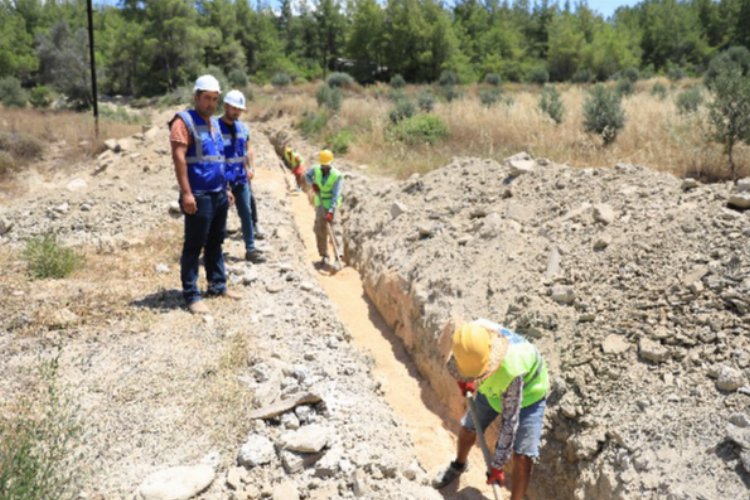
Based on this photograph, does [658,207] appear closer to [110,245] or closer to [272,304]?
[272,304]

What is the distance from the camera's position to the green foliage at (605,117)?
33.4ft

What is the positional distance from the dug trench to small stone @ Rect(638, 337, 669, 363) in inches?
0.6

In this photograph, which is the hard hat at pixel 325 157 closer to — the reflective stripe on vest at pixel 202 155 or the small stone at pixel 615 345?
the reflective stripe on vest at pixel 202 155

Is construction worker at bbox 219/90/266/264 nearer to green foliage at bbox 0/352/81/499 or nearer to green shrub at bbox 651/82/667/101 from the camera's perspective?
green foliage at bbox 0/352/81/499

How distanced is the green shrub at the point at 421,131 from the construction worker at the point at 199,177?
8.50 meters

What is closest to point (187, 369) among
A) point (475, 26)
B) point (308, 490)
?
point (308, 490)

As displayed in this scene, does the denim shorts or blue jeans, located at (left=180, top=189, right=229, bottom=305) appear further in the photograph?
blue jeans, located at (left=180, top=189, right=229, bottom=305)

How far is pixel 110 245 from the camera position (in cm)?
668

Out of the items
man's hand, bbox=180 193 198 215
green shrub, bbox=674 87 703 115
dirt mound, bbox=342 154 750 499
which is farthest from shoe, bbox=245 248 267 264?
green shrub, bbox=674 87 703 115

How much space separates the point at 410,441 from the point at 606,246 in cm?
256

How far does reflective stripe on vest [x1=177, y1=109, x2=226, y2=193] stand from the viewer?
4.58 m

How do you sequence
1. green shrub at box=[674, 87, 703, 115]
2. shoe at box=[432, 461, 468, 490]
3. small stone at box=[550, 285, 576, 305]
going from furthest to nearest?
1. green shrub at box=[674, 87, 703, 115]
2. small stone at box=[550, 285, 576, 305]
3. shoe at box=[432, 461, 468, 490]

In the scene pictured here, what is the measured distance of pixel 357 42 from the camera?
42625 millimetres

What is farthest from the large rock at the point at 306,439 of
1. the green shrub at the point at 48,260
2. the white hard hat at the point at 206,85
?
the green shrub at the point at 48,260
